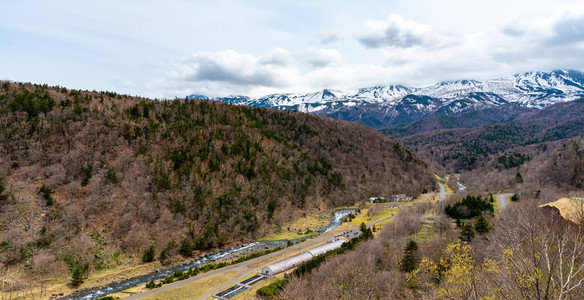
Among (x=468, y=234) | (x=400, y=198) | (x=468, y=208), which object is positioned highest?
(x=468, y=234)

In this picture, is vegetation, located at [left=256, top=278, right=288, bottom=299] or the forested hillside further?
the forested hillside

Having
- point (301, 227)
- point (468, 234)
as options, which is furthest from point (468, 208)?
point (301, 227)

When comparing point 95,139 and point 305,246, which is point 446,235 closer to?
point 305,246

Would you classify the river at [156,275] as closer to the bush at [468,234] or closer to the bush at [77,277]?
the bush at [77,277]

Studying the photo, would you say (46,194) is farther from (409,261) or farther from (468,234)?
(468,234)

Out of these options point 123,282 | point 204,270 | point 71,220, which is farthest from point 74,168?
point 204,270

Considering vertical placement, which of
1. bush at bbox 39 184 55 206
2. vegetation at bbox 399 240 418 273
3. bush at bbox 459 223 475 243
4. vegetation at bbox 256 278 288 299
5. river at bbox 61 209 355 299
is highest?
bush at bbox 39 184 55 206

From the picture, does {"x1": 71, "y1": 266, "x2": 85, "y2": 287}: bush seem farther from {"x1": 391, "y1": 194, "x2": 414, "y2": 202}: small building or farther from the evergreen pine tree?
{"x1": 391, "y1": 194, "x2": 414, "y2": 202}: small building

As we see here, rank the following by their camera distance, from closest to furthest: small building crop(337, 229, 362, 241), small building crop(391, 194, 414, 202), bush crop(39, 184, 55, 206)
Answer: bush crop(39, 184, 55, 206) < small building crop(337, 229, 362, 241) < small building crop(391, 194, 414, 202)

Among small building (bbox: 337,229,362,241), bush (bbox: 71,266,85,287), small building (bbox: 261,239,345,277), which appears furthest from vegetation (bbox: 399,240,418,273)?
bush (bbox: 71,266,85,287)
